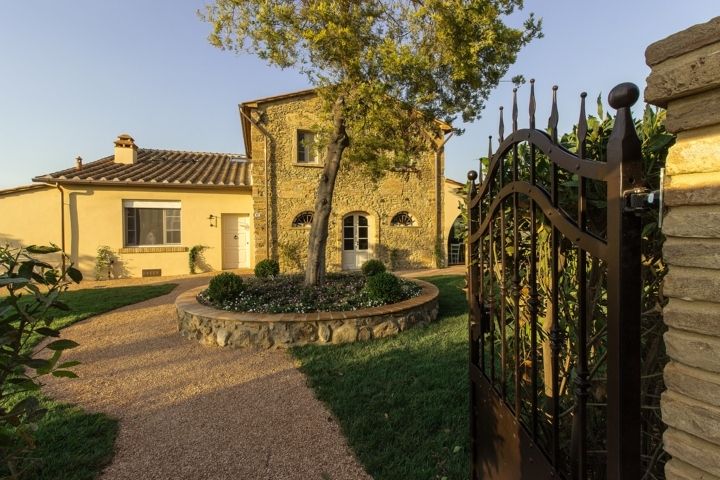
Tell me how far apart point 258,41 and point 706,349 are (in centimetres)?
657

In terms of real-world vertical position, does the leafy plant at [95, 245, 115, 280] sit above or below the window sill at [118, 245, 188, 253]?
below

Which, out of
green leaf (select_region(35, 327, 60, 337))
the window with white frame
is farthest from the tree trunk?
the window with white frame

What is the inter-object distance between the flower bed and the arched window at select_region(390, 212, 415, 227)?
5703 mm

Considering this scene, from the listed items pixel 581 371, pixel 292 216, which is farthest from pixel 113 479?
pixel 292 216

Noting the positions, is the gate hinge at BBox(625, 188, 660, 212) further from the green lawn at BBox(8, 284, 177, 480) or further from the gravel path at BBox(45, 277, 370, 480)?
the green lawn at BBox(8, 284, 177, 480)

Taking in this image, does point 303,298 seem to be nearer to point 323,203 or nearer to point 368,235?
point 323,203

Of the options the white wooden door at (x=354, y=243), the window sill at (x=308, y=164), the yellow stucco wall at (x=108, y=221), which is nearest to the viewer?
the yellow stucco wall at (x=108, y=221)

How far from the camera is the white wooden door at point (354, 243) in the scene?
12.7 meters

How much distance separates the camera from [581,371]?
1.21m

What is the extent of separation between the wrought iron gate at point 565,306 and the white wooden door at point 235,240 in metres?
11.1

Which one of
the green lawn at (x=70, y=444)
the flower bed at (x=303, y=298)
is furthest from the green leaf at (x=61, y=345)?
the flower bed at (x=303, y=298)

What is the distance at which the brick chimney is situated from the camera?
13.1m

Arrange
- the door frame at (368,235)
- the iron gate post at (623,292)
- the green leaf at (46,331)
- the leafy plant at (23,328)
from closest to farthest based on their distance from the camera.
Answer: the iron gate post at (623,292)
the leafy plant at (23,328)
the green leaf at (46,331)
the door frame at (368,235)

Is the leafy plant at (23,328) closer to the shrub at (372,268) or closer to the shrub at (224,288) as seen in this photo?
the shrub at (224,288)
